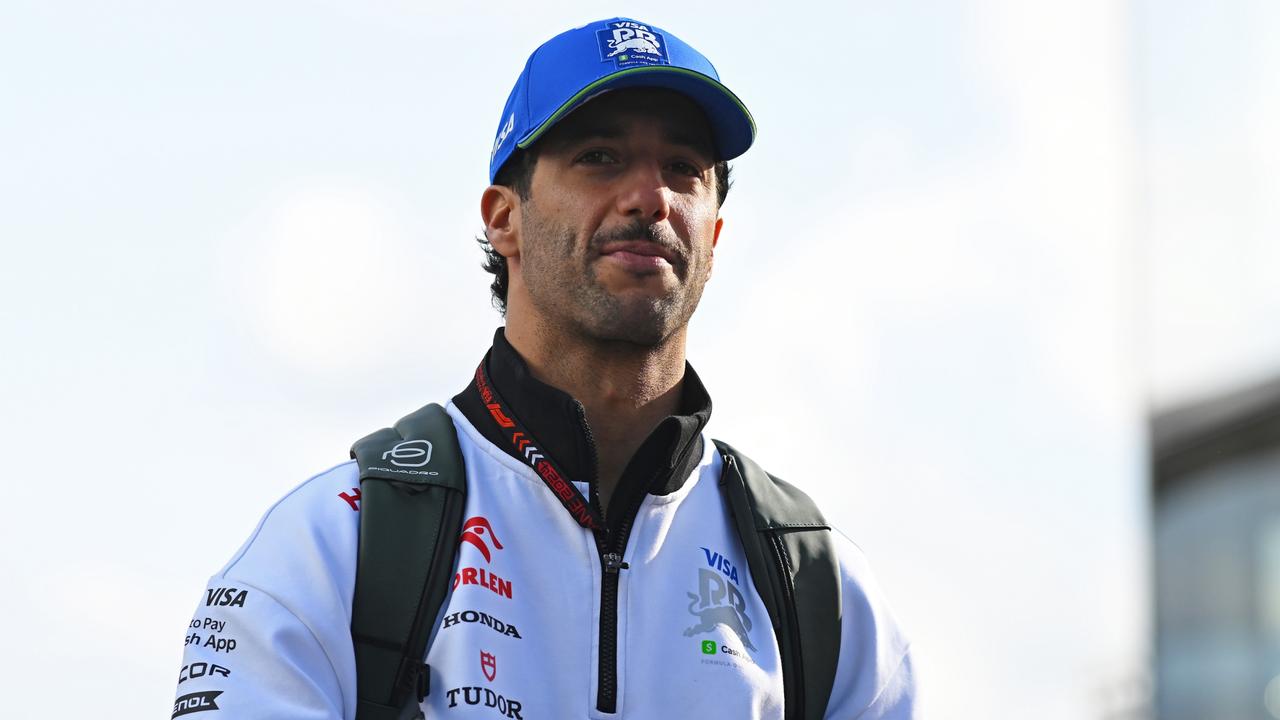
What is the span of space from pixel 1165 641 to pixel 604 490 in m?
15.9

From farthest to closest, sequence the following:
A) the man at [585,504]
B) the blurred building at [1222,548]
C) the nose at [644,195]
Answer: the blurred building at [1222,548] → the nose at [644,195] → the man at [585,504]

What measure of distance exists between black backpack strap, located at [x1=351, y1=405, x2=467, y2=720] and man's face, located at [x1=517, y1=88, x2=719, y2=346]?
55cm

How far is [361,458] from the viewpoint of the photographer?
13.8 feet

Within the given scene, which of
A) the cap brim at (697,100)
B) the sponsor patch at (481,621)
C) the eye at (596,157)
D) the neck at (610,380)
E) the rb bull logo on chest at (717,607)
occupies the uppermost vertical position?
the cap brim at (697,100)

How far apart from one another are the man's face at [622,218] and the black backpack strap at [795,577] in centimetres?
54

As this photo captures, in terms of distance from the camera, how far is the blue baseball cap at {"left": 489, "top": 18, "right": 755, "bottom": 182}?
453 centimetres

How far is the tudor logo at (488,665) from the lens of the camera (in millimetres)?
3939

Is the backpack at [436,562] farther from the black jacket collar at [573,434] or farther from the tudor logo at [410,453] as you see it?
→ the black jacket collar at [573,434]

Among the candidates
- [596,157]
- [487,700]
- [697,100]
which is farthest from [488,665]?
[697,100]

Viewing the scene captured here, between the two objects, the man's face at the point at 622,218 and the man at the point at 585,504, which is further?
the man's face at the point at 622,218

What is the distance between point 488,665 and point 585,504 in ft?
1.77

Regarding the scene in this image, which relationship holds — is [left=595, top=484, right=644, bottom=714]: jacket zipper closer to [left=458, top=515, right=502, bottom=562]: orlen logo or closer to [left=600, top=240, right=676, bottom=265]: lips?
[left=458, top=515, right=502, bottom=562]: orlen logo

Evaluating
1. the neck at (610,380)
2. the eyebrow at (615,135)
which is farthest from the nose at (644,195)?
the neck at (610,380)

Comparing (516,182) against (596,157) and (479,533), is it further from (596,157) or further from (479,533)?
(479,533)
